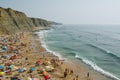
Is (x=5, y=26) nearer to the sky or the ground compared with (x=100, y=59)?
nearer to the sky

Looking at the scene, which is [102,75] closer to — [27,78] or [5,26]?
[27,78]

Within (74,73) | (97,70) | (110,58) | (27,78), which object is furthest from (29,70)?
(110,58)

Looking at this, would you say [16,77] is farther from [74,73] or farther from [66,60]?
[66,60]

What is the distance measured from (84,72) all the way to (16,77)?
40.2 ft

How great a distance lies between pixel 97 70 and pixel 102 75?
258 cm

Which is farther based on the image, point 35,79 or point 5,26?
point 5,26

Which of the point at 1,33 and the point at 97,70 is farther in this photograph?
the point at 1,33

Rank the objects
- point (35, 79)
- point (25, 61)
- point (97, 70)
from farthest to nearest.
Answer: point (25, 61) < point (97, 70) < point (35, 79)

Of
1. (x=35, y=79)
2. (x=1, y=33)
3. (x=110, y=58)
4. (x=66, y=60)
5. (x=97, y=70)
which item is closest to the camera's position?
(x=35, y=79)

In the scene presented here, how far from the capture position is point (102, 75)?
1095 inches

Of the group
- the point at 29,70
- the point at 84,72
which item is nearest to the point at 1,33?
the point at 29,70

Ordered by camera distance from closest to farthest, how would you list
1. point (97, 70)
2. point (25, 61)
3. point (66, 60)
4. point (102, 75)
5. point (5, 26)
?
point (102, 75), point (97, 70), point (25, 61), point (66, 60), point (5, 26)

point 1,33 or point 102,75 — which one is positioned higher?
point 1,33

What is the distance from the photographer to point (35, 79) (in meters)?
24.1
